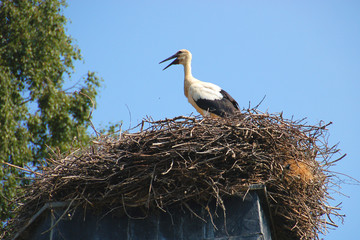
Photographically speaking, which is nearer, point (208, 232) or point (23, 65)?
point (208, 232)

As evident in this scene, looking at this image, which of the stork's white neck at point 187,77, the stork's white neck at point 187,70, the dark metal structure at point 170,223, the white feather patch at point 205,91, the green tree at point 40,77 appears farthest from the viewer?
Answer: the green tree at point 40,77

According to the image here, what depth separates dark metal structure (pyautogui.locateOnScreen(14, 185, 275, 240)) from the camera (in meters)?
6.36

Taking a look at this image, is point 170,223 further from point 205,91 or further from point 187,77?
point 187,77

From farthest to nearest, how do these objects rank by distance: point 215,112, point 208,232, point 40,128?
point 40,128
point 215,112
point 208,232

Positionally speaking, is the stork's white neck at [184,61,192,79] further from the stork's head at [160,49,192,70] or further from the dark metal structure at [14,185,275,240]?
the dark metal structure at [14,185,275,240]

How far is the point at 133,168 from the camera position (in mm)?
6680

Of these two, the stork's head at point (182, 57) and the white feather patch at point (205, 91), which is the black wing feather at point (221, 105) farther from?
the stork's head at point (182, 57)

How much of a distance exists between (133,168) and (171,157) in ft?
1.50

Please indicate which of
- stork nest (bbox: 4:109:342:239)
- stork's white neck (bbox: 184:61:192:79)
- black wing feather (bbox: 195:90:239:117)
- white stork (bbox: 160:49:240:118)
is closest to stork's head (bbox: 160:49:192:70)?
stork's white neck (bbox: 184:61:192:79)

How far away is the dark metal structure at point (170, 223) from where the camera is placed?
636 cm

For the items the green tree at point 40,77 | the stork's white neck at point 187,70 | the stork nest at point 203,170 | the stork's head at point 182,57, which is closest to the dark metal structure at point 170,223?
the stork nest at point 203,170

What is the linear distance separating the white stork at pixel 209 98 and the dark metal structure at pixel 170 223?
2.51 meters

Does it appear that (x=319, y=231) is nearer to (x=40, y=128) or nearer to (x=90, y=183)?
(x=90, y=183)

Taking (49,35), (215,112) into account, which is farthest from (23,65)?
(215,112)
